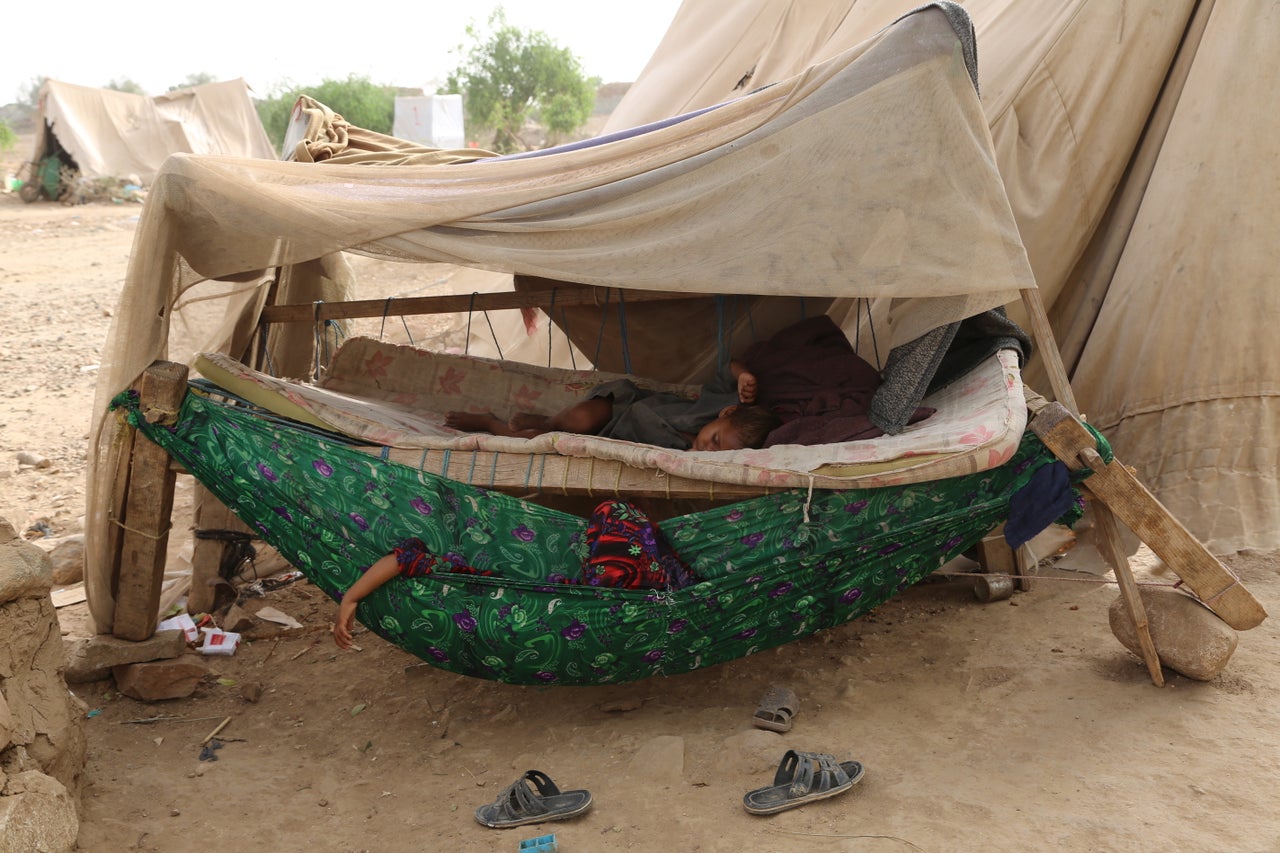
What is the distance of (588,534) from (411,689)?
0.95m

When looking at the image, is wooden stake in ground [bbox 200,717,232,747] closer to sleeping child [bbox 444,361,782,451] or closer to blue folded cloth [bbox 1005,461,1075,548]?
sleeping child [bbox 444,361,782,451]

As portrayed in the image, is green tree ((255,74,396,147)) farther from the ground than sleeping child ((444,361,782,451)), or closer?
farther from the ground

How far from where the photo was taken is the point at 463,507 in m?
2.67

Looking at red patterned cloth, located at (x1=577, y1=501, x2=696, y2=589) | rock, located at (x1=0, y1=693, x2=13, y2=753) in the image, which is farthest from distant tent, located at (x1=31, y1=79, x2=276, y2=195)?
rock, located at (x1=0, y1=693, x2=13, y2=753)

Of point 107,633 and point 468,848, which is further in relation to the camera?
point 107,633

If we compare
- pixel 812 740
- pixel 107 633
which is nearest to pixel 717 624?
pixel 812 740

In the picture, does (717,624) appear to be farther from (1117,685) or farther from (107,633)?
(107,633)

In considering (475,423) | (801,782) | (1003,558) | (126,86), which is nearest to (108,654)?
(475,423)

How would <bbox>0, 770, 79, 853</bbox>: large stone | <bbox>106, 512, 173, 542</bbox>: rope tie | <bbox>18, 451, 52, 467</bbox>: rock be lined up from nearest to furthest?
<bbox>0, 770, 79, 853</bbox>: large stone < <bbox>106, 512, 173, 542</bbox>: rope tie < <bbox>18, 451, 52, 467</bbox>: rock

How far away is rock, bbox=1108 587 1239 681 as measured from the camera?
2.64 metres

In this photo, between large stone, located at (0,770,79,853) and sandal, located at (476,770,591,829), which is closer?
large stone, located at (0,770,79,853)

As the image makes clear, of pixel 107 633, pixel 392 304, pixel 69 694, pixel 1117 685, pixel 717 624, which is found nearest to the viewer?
pixel 69 694

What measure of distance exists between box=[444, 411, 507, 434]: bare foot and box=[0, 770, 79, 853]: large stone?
176 centimetres

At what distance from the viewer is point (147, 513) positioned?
289cm
